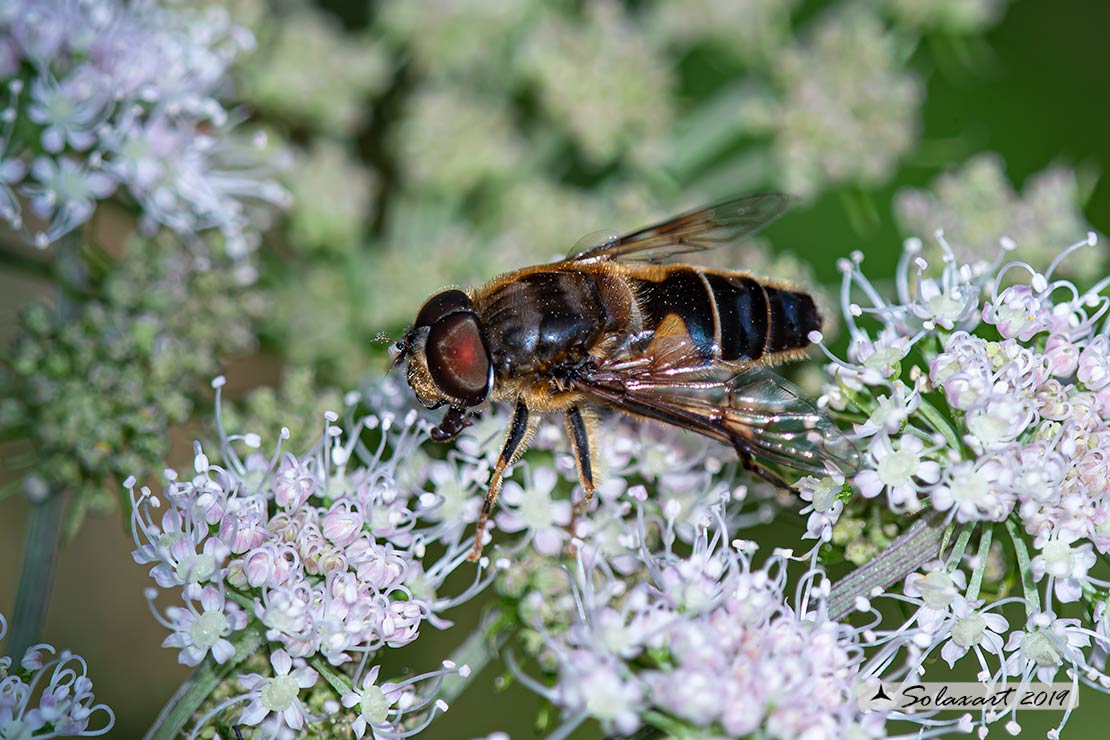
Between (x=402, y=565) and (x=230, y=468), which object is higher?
(x=230, y=468)

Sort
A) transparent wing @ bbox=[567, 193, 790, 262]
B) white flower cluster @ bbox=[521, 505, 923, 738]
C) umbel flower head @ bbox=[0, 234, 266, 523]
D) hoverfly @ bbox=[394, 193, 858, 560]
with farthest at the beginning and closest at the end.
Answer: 1. transparent wing @ bbox=[567, 193, 790, 262]
2. umbel flower head @ bbox=[0, 234, 266, 523]
3. hoverfly @ bbox=[394, 193, 858, 560]
4. white flower cluster @ bbox=[521, 505, 923, 738]

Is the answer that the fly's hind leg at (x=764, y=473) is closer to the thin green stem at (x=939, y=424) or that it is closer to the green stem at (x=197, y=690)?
the thin green stem at (x=939, y=424)

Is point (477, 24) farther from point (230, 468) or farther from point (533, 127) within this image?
point (230, 468)

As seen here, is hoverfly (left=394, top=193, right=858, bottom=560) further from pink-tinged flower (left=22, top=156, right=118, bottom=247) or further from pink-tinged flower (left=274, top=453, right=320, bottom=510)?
pink-tinged flower (left=22, top=156, right=118, bottom=247)

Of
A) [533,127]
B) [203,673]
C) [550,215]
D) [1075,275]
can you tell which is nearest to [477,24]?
[533,127]

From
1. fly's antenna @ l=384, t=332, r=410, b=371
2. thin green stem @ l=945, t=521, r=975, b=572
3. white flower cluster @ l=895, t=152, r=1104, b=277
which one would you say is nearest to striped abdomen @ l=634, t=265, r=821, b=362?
fly's antenna @ l=384, t=332, r=410, b=371

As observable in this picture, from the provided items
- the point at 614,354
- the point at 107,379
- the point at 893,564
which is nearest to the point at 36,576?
the point at 107,379
